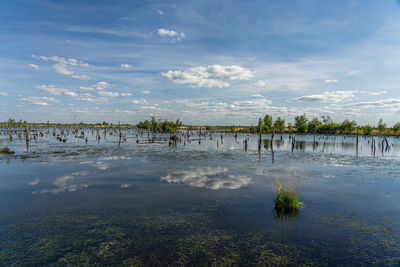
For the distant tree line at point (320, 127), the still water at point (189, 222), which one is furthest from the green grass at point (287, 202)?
the distant tree line at point (320, 127)

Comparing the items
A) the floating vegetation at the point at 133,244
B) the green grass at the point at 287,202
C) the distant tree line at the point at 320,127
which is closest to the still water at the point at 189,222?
the floating vegetation at the point at 133,244

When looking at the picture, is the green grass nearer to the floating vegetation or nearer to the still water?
the still water

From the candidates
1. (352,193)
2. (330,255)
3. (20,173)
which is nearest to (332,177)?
(352,193)

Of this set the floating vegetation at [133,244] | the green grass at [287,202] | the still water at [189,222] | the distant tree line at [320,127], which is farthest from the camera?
the distant tree line at [320,127]

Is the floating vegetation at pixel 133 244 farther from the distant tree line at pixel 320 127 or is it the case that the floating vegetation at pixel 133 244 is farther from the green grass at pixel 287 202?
the distant tree line at pixel 320 127

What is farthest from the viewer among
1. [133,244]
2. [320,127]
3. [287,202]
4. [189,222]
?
[320,127]

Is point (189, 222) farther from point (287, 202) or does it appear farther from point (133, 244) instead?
point (287, 202)

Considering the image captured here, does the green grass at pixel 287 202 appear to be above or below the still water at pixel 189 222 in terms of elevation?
above

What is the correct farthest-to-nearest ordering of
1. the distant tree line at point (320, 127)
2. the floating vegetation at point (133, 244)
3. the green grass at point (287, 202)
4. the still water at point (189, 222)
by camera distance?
the distant tree line at point (320, 127) < the green grass at point (287, 202) < the still water at point (189, 222) < the floating vegetation at point (133, 244)

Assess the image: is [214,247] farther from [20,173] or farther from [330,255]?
[20,173]

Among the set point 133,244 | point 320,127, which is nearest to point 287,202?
point 133,244

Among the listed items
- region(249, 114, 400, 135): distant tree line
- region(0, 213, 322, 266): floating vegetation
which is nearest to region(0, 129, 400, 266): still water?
region(0, 213, 322, 266): floating vegetation

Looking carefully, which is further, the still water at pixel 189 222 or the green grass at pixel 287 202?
the green grass at pixel 287 202

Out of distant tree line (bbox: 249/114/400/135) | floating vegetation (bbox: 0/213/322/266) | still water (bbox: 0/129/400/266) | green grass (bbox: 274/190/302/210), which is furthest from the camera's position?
distant tree line (bbox: 249/114/400/135)
